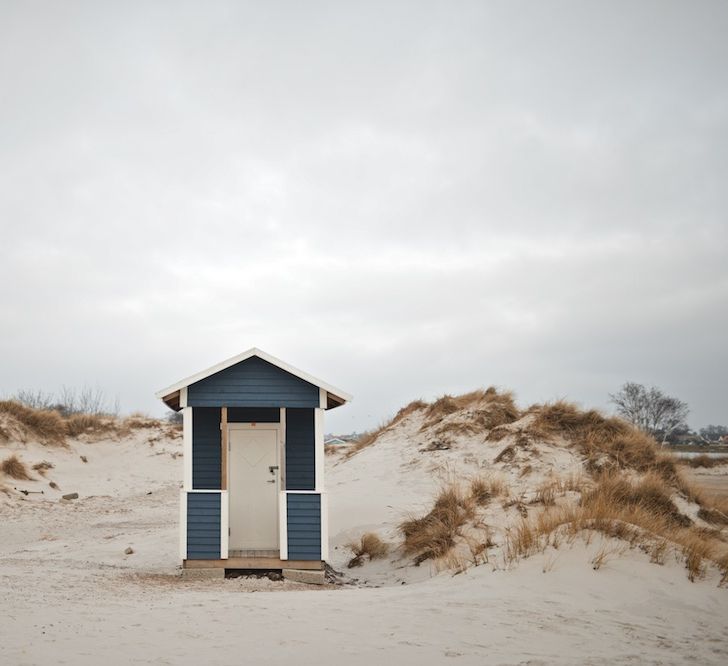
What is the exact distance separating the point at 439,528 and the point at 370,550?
5.49 feet

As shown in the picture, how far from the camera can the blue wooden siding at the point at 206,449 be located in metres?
13.2

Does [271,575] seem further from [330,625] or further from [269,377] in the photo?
[330,625]

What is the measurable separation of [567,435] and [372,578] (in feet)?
32.4

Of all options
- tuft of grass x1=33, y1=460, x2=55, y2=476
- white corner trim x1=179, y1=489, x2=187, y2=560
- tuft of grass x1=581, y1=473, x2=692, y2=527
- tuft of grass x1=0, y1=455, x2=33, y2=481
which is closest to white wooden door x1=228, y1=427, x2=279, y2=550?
white corner trim x1=179, y1=489, x2=187, y2=560

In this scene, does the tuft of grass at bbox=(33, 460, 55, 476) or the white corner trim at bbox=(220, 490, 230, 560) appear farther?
the tuft of grass at bbox=(33, 460, 55, 476)

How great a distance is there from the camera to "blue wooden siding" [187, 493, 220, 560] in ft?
38.2

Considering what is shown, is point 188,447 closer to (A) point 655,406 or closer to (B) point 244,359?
(B) point 244,359

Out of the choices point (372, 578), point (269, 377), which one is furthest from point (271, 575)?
point (269, 377)

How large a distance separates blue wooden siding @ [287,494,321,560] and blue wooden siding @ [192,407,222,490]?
1982 mm

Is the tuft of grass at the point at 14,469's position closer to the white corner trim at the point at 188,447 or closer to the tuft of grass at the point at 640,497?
the white corner trim at the point at 188,447

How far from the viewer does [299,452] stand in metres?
13.4

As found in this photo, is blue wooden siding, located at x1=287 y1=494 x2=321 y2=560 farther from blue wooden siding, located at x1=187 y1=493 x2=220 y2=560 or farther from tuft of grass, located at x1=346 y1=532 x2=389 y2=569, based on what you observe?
tuft of grass, located at x1=346 y1=532 x2=389 y2=569

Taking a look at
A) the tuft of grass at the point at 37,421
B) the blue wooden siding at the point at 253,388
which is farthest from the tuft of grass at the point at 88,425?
the blue wooden siding at the point at 253,388

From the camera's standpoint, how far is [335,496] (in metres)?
18.8
